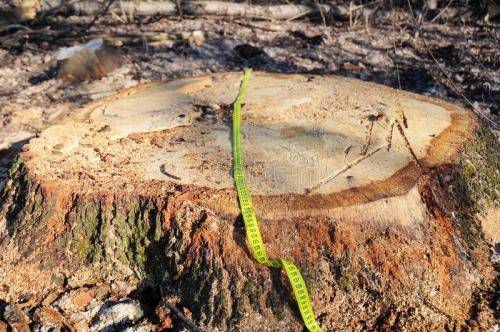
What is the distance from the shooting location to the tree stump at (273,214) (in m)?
2.03

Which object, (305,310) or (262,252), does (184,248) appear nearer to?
(262,252)

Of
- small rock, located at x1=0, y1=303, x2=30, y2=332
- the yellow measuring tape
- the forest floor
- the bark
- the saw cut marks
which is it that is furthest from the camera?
the bark

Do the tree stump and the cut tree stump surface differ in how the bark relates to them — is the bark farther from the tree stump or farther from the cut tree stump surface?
the tree stump

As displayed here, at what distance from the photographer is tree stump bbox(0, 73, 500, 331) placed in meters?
2.03

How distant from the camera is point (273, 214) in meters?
2.01

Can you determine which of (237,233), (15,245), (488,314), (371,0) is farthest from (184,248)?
(371,0)

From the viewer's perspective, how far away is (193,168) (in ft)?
7.43

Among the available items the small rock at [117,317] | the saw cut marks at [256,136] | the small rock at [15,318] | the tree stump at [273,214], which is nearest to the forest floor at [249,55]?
the saw cut marks at [256,136]

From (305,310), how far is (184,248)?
55cm

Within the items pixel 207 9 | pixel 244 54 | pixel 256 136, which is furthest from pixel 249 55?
pixel 256 136

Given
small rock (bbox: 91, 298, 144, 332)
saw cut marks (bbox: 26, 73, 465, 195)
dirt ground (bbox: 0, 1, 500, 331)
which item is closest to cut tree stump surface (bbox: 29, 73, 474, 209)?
saw cut marks (bbox: 26, 73, 465, 195)

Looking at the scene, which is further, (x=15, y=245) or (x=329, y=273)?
(x=15, y=245)

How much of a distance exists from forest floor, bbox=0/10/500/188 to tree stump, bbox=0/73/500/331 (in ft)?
6.43

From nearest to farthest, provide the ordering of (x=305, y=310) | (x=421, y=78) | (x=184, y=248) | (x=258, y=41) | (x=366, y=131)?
Answer: (x=305, y=310) < (x=184, y=248) < (x=366, y=131) < (x=421, y=78) < (x=258, y=41)
